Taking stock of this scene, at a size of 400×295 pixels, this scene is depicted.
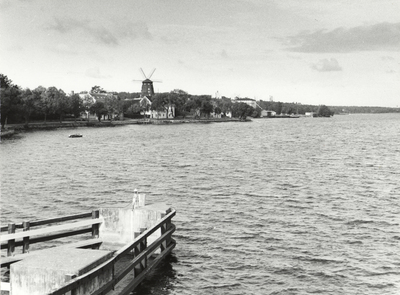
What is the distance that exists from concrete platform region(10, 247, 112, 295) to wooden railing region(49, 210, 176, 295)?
0.27m

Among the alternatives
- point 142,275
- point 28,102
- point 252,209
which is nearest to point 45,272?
point 142,275

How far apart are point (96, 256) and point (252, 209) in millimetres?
22166

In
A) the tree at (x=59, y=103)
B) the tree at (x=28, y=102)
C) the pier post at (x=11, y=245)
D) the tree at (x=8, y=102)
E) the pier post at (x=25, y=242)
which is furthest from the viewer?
the tree at (x=59, y=103)

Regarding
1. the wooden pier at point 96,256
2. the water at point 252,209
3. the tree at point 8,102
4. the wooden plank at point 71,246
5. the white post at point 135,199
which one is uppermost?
the tree at point 8,102

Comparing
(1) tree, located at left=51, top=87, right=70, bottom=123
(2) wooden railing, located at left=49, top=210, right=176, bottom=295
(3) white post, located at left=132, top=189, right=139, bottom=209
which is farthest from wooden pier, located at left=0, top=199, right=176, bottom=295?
(1) tree, located at left=51, top=87, right=70, bottom=123

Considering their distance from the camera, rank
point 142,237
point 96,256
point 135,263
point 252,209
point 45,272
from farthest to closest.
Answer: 1. point 252,209
2. point 142,237
3. point 135,263
4. point 96,256
5. point 45,272

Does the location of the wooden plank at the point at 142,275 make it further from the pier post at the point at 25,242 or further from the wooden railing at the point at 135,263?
the pier post at the point at 25,242

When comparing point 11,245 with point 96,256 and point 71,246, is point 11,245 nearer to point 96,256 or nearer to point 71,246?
point 71,246

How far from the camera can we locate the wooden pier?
49.0 feet

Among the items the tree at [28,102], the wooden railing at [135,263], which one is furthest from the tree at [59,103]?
the wooden railing at [135,263]

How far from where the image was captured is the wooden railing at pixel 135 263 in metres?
14.8

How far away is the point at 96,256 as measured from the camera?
53.1 ft

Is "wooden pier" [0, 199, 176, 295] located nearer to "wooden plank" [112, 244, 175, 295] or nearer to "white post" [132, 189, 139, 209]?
"wooden plank" [112, 244, 175, 295]

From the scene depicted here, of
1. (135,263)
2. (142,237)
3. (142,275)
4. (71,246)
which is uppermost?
(142,237)
